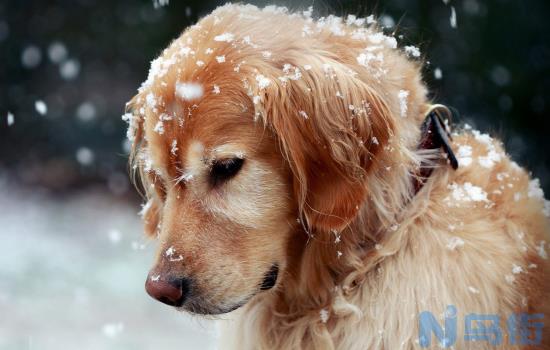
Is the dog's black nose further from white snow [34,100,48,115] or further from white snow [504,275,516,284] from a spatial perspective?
white snow [34,100,48,115]

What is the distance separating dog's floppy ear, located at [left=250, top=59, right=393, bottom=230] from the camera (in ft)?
6.91

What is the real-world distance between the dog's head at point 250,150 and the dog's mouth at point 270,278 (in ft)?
0.06

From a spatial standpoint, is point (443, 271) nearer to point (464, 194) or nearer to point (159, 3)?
point (464, 194)

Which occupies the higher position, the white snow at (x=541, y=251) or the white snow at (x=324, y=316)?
the white snow at (x=541, y=251)

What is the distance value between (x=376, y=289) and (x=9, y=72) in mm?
6317

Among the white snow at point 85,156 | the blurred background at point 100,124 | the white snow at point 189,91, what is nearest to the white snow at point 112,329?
the blurred background at point 100,124

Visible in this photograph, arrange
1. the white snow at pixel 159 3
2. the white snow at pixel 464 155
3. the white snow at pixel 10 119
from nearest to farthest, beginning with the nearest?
the white snow at pixel 464 155 < the white snow at pixel 159 3 < the white snow at pixel 10 119

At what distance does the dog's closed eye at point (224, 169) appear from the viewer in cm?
212

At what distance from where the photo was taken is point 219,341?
2.82 m

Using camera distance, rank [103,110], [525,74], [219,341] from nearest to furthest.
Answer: [219,341], [525,74], [103,110]

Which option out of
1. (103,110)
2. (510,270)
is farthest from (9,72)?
(510,270)

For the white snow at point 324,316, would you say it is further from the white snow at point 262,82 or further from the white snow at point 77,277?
the white snow at point 77,277

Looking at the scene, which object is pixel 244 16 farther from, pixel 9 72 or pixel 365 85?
pixel 9 72

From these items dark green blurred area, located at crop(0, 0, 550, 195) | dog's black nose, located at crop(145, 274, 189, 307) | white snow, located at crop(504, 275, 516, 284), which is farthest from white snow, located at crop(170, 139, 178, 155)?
dark green blurred area, located at crop(0, 0, 550, 195)
